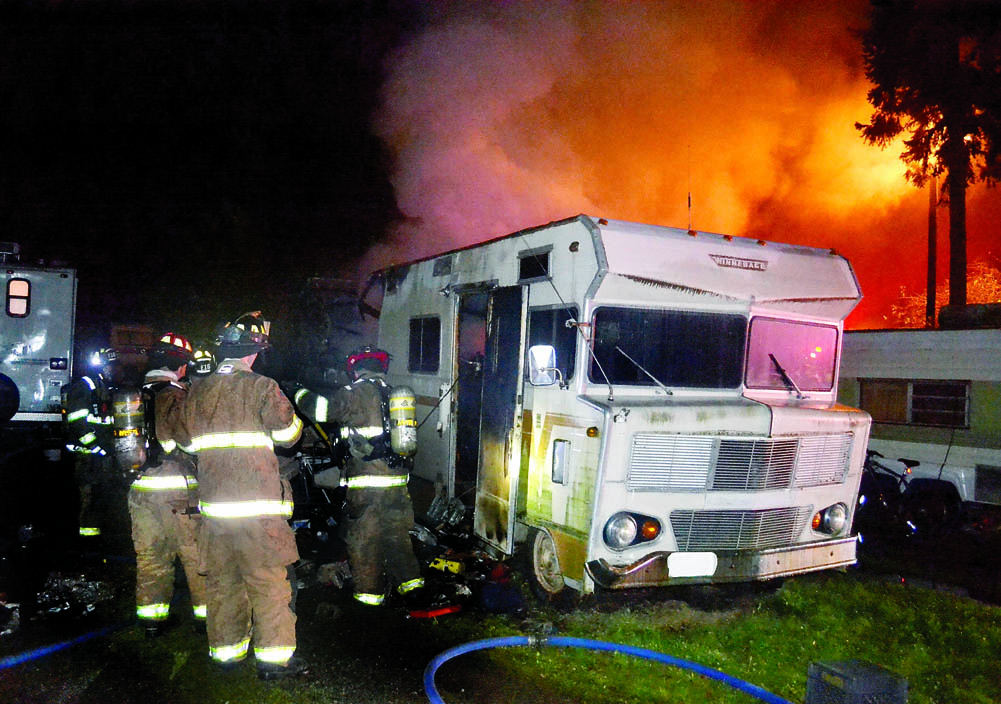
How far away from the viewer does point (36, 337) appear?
11.3m

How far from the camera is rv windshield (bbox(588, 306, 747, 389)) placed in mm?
5516

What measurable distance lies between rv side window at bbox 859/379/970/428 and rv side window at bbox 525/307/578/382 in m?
6.39

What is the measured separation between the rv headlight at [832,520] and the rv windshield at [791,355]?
3.26 ft

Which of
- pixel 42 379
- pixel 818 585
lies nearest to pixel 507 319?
pixel 818 585

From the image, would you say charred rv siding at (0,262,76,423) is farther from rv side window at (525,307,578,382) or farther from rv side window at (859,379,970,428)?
rv side window at (859,379,970,428)

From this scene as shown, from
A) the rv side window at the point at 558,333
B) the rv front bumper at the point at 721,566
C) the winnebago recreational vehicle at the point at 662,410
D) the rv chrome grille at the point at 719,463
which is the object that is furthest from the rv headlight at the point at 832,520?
the rv side window at the point at 558,333

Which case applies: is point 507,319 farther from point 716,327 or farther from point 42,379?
point 42,379

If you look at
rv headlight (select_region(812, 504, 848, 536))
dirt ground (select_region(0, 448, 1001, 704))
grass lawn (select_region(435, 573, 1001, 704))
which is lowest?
dirt ground (select_region(0, 448, 1001, 704))

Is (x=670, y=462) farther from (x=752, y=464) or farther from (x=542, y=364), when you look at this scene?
(x=542, y=364)

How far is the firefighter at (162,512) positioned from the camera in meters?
5.11

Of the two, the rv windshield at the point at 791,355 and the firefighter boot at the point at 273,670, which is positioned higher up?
the rv windshield at the point at 791,355

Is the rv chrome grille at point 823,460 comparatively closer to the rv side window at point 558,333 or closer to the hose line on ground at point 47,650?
the rv side window at point 558,333

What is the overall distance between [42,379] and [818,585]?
10961 mm

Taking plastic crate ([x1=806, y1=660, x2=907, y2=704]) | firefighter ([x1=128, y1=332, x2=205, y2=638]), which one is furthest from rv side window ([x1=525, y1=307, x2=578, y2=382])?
firefighter ([x1=128, y1=332, x2=205, y2=638])
